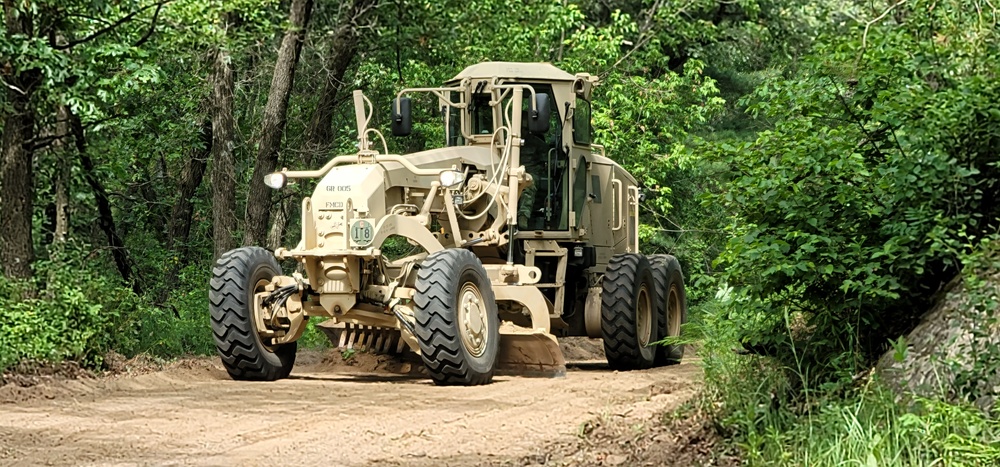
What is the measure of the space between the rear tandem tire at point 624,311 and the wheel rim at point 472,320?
2245 millimetres

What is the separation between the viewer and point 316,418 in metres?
9.62

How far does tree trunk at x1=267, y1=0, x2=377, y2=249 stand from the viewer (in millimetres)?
20031

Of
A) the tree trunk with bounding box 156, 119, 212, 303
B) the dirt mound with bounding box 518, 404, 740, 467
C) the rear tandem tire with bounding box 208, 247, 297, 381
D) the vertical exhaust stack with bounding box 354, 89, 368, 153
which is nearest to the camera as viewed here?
the dirt mound with bounding box 518, 404, 740, 467

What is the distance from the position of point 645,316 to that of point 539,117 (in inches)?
114

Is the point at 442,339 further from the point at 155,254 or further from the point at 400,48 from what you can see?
the point at 155,254

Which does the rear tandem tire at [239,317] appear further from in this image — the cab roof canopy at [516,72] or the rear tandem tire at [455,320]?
the cab roof canopy at [516,72]

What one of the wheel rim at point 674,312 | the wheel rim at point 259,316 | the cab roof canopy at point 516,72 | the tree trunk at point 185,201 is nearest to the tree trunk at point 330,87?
the tree trunk at point 185,201

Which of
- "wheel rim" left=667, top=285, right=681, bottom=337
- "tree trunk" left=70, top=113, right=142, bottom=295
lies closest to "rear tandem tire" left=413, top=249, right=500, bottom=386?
"wheel rim" left=667, top=285, right=681, bottom=337

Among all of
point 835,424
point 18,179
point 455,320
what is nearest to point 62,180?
point 18,179

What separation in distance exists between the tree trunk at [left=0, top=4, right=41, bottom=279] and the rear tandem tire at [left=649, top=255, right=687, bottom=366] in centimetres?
674

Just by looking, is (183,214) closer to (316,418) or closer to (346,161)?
(346,161)

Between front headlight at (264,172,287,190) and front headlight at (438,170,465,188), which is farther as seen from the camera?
front headlight at (438,170,465,188)

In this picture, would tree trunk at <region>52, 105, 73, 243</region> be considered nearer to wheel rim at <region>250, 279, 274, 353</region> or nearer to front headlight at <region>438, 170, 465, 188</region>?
wheel rim at <region>250, 279, 274, 353</region>

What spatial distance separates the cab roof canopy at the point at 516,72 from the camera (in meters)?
14.7
